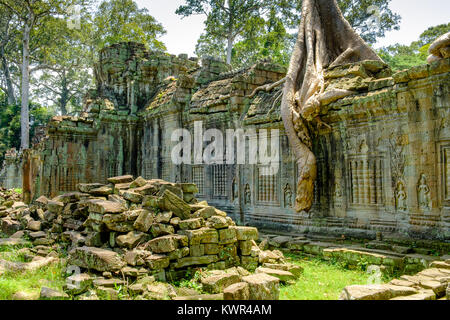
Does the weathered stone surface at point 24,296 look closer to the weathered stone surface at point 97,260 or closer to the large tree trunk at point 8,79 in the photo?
the weathered stone surface at point 97,260

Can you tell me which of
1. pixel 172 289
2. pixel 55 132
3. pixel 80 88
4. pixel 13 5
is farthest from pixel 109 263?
pixel 80 88

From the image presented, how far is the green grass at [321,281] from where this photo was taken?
5320mm

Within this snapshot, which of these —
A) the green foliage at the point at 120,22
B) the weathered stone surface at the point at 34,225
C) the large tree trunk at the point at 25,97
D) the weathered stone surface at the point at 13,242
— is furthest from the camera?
the green foliage at the point at 120,22

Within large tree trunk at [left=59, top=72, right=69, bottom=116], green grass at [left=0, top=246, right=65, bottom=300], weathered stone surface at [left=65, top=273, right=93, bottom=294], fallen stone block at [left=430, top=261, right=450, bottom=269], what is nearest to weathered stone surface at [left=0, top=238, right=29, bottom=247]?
green grass at [left=0, top=246, right=65, bottom=300]

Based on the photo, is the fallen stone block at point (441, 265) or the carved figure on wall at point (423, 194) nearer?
the fallen stone block at point (441, 265)

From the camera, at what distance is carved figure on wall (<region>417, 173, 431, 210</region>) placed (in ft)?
22.5

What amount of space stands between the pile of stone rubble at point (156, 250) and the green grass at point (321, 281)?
27 centimetres

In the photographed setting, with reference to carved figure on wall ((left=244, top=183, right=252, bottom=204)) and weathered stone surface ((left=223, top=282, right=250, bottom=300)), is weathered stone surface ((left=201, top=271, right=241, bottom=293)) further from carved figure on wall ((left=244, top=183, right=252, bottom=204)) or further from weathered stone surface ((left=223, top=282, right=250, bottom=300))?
carved figure on wall ((left=244, top=183, right=252, bottom=204))

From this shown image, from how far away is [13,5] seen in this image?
25.3 meters

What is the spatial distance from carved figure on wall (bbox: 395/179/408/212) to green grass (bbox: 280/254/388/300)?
158cm

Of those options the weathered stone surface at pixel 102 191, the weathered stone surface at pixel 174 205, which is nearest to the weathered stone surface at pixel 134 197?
the weathered stone surface at pixel 174 205

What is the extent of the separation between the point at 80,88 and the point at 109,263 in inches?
1429

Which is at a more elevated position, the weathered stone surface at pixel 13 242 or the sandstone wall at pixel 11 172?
the sandstone wall at pixel 11 172

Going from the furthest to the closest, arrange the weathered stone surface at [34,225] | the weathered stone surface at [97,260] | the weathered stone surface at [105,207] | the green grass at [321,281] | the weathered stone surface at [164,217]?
the weathered stone surface at [34,225], the weathered stone surface at [105,207], the weathered stone surface at [164,217], the weathered stone surface at [97,260], the green grass at [321,281]
